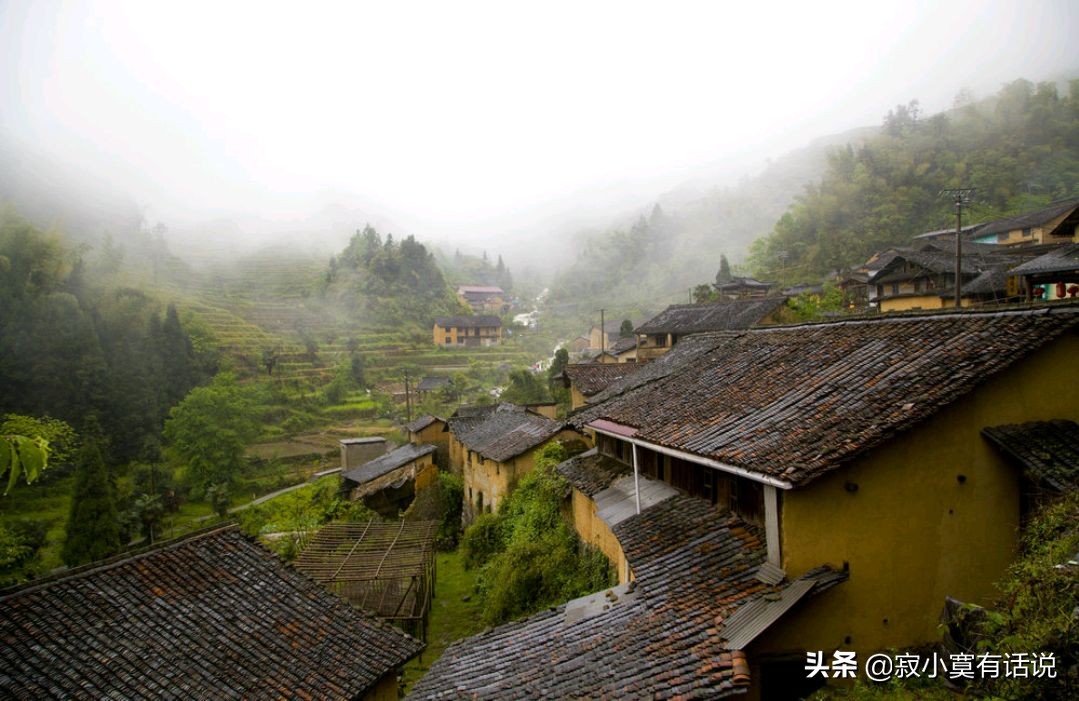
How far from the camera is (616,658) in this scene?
256 inches

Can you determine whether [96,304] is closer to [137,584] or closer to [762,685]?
[137,584]

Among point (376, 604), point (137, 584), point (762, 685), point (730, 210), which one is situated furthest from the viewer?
point (730, 210)

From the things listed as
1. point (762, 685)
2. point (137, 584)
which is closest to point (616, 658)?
point (762, 685)

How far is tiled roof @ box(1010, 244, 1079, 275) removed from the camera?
54.3 ft

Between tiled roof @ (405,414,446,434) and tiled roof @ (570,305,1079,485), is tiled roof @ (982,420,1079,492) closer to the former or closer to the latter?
tiled roof @ (570,305,1079,485)

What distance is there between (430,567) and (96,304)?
53.7m

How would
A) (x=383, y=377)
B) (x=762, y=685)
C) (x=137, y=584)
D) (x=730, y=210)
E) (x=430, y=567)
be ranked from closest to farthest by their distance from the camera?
1. (x=762, y=685)
2. (x=137, y=584)
3. (x=430, y=567)
4. (x=383, y=377)
5. (x=730, y=210)

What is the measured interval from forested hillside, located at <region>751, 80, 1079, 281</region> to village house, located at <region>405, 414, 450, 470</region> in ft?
137

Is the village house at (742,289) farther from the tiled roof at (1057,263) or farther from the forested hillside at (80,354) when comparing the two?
the forested hillside at (80,354)

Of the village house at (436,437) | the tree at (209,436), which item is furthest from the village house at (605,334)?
the tree at (209,436)

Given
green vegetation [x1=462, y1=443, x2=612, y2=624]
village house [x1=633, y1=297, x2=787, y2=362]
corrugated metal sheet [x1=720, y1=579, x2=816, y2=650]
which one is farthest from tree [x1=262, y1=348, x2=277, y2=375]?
corrugated metal sheet [x1=720, y1=579, x2=816, y2=650]

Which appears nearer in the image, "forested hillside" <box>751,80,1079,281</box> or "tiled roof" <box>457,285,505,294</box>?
"forested hillside" <box>751,80,1079,281</box>

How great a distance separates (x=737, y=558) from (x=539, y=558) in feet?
29.2

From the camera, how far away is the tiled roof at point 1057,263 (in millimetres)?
16547
